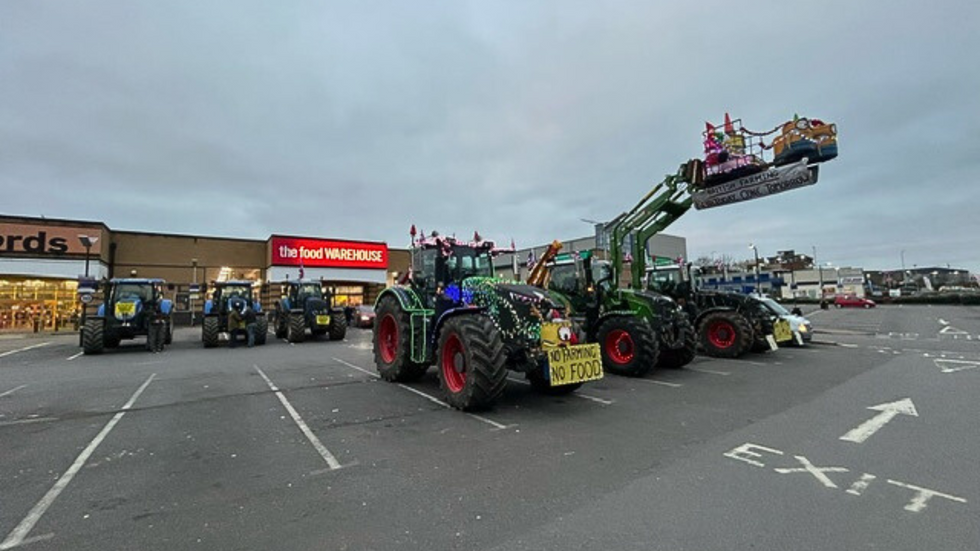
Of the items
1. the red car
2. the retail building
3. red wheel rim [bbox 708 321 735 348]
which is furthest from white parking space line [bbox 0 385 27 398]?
the red car

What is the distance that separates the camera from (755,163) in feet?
34.0

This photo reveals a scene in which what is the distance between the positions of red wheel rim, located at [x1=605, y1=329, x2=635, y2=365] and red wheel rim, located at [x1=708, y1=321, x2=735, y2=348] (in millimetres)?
4276

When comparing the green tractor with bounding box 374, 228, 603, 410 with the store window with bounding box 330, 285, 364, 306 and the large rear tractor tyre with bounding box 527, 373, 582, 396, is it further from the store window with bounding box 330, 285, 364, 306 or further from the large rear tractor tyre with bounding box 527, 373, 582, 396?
the store window with bounding box 330, 285, 364, 306

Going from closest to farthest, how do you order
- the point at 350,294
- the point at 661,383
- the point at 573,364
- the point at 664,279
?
the point at 573,364 < the point at 661,383 < the point at 664,279 < the point at 350,294

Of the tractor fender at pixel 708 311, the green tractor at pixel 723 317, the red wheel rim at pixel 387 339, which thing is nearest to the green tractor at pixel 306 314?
the red wheel rim at pixel 387 339

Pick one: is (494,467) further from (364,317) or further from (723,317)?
(364,317)

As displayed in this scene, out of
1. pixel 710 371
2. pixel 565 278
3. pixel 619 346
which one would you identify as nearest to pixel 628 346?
pixel 619 346

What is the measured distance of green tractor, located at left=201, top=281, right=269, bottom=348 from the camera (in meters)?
15.4

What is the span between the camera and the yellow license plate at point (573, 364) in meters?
5.88

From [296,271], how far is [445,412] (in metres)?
27.8

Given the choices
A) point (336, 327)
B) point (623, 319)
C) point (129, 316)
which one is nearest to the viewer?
point (623, 319)

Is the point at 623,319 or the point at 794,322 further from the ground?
the point at 623,319

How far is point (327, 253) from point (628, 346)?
26973mm

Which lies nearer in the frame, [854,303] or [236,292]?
[236,292]
